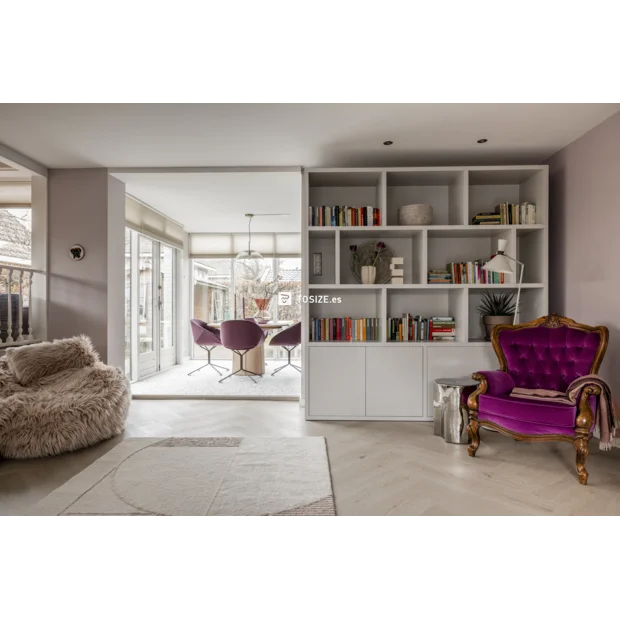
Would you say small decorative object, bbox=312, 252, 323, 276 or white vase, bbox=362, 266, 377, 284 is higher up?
small decorative object, bbox=312, 252, 323, 276

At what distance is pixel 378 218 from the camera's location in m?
3.76

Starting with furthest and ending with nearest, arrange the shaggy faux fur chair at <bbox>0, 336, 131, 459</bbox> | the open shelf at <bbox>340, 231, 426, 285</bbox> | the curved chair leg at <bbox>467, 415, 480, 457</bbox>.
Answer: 1. the open shelf at <bbox>340, 231, 426, 285</bbox>
2. the curved chair leg at <bbox>467, 415, 480, 457</bbox>
3. the shaggy faux fur chair at <bbox>0, 336, 131, 459</bbox>

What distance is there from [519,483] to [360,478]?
0.93 metres

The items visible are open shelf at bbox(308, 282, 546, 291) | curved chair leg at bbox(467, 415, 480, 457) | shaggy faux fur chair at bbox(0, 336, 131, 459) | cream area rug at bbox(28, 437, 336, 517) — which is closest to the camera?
cream area rug at bbox(28, 437, 336, 517)

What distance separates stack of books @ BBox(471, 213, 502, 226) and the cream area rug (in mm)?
2501

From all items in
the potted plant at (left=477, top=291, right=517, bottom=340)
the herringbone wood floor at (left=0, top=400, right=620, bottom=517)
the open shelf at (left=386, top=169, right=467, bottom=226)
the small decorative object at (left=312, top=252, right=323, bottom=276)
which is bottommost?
the herringbone wood floor at (left=0, top=400, right=620, bottom=517)

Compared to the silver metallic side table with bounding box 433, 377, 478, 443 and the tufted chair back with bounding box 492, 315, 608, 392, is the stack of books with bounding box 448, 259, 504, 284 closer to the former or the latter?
the tufted chair back with bounding box 492, 315, 608, 392

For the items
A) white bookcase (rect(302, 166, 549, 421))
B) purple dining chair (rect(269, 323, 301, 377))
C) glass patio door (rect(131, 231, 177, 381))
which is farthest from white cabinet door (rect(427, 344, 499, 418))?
glass patio door (rect(131, 231, 177, 381))

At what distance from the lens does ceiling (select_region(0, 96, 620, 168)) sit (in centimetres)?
279

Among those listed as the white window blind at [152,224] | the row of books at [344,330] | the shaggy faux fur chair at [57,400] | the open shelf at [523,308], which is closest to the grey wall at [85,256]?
the shaggy faux fur chair at [57,400]

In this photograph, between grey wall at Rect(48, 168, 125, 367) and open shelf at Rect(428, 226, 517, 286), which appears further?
grey wall at Rect(48, 168, 125, 367)
